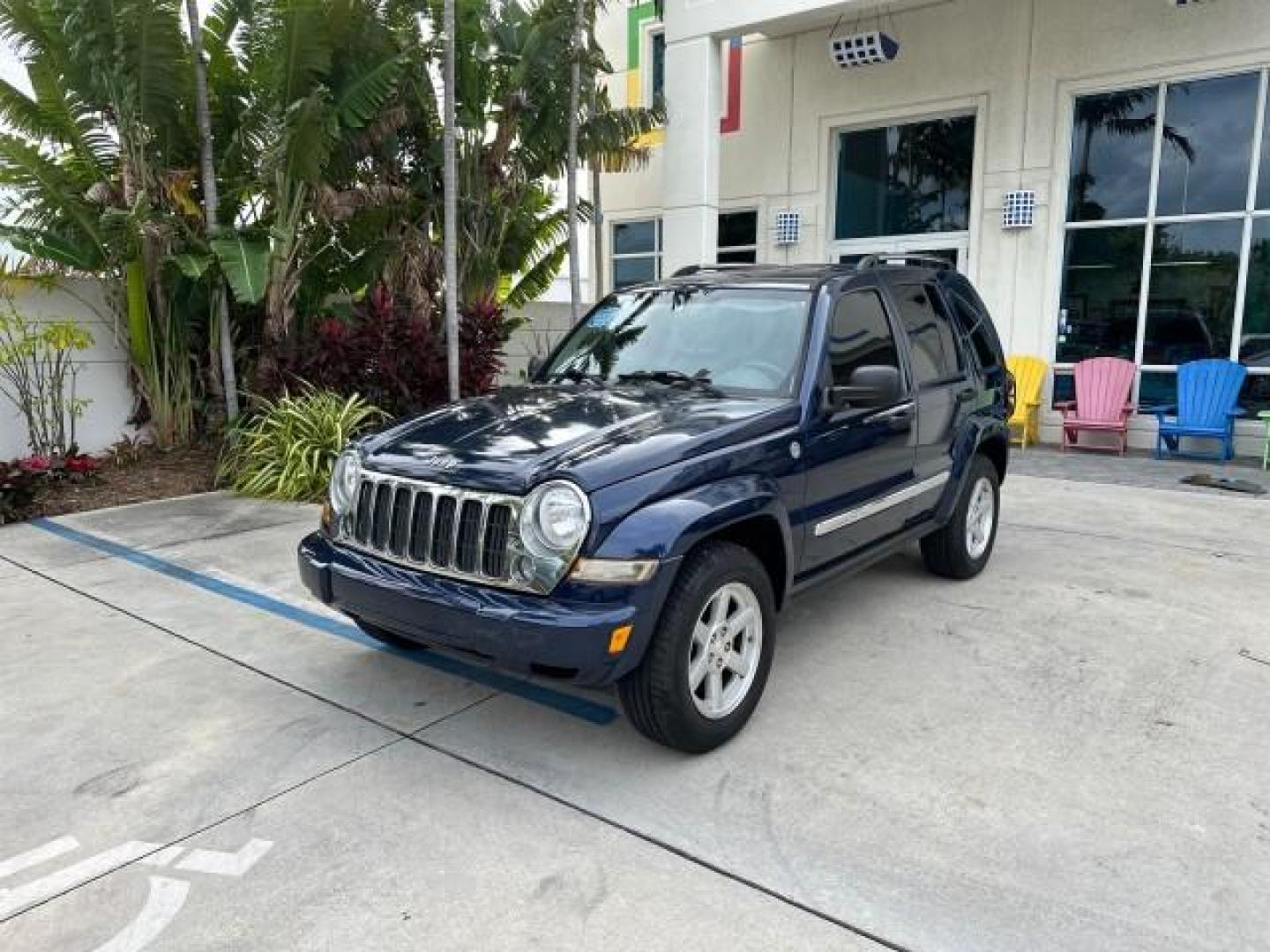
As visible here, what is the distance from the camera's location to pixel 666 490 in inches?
128

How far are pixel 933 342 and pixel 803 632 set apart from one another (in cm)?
189

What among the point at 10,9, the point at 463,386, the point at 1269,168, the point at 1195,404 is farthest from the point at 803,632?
the point at 1269,168

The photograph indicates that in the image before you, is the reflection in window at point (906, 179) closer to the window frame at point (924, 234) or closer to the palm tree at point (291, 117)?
the window frame at point (924, 234)

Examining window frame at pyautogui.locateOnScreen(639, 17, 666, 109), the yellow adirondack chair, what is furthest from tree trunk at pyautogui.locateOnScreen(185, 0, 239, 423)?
the yellow adirondack chair

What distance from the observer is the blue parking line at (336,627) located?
154 inches

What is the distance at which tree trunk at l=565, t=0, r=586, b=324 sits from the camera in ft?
34.4

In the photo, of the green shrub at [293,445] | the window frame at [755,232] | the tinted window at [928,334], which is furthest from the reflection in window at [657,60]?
the tinted window at [928,334]

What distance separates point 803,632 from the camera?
15.6ft

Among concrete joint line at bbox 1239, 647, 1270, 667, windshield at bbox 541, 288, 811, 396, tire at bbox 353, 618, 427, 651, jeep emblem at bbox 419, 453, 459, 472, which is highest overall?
windshield at bbox 541, 288, 811, 396

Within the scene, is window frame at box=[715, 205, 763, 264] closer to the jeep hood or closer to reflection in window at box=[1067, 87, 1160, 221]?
reflection in window at box=[1067, 87, 1160, 221]

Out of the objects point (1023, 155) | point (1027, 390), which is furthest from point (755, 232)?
point (1027, 390)

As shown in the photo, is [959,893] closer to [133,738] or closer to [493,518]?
[493,518]

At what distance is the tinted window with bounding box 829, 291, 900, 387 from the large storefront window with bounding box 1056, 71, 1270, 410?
316 inches

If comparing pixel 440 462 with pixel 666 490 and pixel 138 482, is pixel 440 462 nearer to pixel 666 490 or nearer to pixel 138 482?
pixel 666 490
